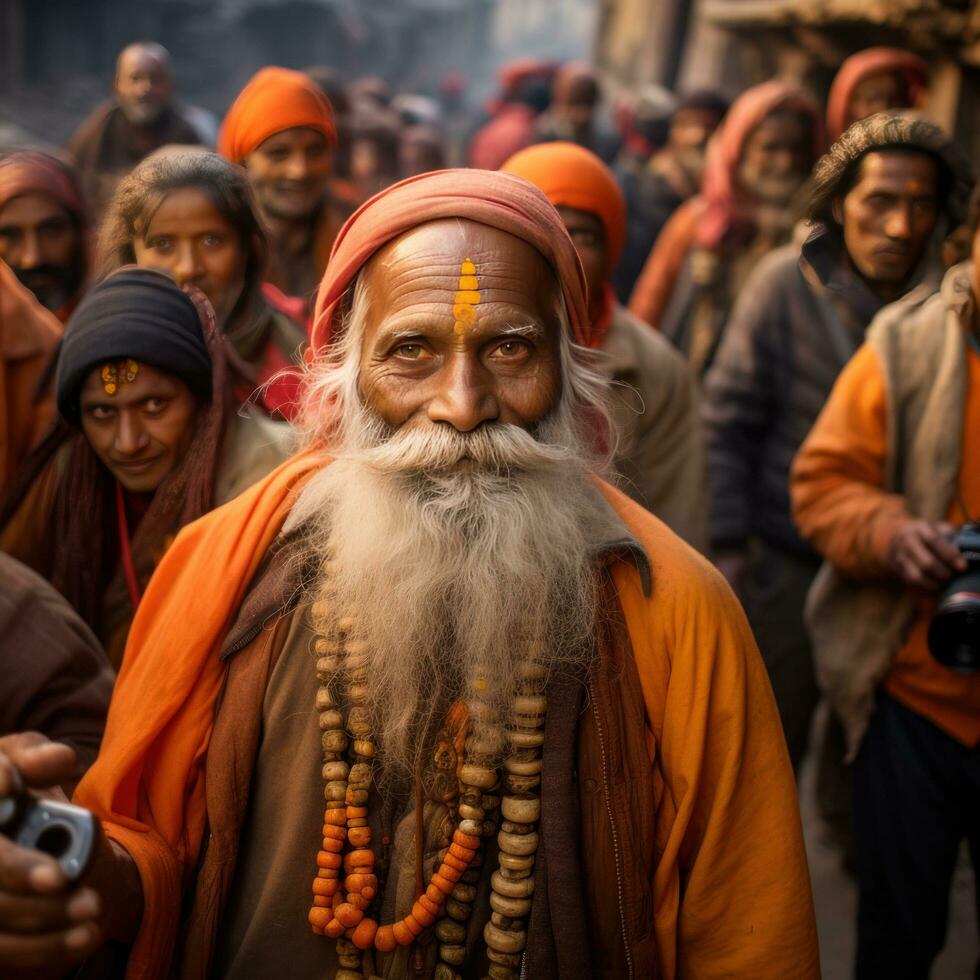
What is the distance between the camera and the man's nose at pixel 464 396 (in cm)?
199

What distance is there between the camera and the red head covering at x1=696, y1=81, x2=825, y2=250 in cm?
589

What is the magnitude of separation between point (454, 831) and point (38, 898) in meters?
0.73

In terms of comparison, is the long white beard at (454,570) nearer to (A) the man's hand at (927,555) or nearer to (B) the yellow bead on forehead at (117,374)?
(B) the yellow bead on forehead at (117,374)

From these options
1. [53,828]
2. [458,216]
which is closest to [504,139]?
[458,216]

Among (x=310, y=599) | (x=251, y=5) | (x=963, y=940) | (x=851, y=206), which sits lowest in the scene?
(x=963, y=940)

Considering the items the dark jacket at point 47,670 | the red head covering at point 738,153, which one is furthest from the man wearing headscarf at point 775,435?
the dark jacket at point 47,670

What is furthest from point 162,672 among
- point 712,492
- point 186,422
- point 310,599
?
point 712,492

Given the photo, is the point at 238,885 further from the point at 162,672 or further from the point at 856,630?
the point at 856,630

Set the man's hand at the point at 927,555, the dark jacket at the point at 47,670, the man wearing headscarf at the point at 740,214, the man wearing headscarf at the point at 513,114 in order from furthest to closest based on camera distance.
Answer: the man wearing headscarf at the point at 513,114 < the man wearing headscarf at the point at 740,214 < the man's hand at the point at 927,555 < the dark jacket at the point at 47,670

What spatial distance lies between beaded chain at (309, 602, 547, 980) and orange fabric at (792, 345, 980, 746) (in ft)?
4.74

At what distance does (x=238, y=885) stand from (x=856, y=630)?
196 cm

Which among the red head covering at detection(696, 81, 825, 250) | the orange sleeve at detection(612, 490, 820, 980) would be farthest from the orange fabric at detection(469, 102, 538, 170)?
the orange sleeve at detection(612, 490, 820, 980)

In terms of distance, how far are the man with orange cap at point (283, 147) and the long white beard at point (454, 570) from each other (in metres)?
2.24

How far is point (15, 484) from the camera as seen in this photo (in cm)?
288
